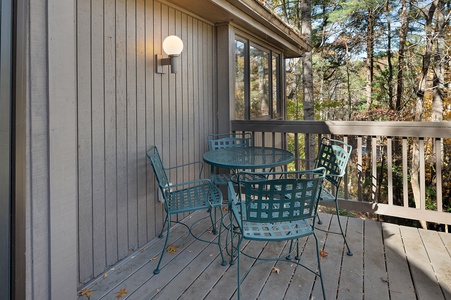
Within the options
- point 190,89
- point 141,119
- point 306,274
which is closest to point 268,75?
point 190,89

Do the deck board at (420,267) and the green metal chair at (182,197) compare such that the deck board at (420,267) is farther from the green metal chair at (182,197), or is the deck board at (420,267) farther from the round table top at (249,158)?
the green metal chair at (182,197)

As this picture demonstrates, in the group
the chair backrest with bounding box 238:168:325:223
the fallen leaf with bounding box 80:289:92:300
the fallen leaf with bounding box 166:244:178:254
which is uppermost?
the chair backrest with bounding box 238:168:325:223

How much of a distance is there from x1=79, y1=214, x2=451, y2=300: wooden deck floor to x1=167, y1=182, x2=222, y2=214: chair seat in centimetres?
46

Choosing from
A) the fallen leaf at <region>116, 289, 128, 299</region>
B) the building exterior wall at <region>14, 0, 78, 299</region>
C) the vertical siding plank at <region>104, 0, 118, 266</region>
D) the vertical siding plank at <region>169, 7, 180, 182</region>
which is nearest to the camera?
the building exterior wall at <region>14, 0, 78, 299</region>

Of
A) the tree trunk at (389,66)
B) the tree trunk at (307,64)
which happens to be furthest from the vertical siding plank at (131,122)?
the tree trunk at (389,66)

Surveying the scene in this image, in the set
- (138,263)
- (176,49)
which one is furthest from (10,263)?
(176,49)

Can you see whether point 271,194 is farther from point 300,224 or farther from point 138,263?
point 138,263

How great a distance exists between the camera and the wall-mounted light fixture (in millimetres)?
2799

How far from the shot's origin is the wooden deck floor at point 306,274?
6.53 ft

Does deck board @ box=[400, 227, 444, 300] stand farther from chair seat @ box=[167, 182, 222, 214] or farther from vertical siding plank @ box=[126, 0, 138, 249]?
vertical siding plank @ box=[126, 0, 138, 249]

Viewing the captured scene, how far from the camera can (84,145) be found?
207 centimetres

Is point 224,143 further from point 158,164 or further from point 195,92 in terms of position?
point 158,164

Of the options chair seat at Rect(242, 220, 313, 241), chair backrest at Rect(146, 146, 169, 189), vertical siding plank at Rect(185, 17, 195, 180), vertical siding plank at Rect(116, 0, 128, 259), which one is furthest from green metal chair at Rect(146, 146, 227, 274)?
vertical siding plank at Rect(185, 17, 195, 180)

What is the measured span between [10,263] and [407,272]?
262 centimetres
